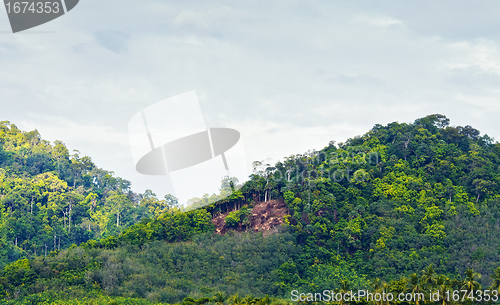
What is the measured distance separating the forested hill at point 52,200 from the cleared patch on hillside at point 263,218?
15.9 meters

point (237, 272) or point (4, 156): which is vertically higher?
point (4, 156)

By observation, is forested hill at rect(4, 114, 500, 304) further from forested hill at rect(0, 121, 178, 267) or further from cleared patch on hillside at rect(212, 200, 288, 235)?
forested hill at rect(0, 121, 178, 267)

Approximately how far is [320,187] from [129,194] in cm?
3706

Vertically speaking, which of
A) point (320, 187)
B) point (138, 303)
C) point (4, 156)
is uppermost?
point (4, 156)

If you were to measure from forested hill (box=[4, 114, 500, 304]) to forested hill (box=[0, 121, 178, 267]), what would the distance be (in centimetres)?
1773

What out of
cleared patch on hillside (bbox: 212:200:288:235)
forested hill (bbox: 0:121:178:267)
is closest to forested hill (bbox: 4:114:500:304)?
cleared patch on hillside (bbox: 212:200:288:235)

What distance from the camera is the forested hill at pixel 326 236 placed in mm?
44312

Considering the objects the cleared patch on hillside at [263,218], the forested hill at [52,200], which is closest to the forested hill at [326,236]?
the cleared patch on hillside at [263,218]

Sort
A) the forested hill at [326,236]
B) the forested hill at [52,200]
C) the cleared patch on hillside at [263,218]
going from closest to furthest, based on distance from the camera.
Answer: the forested hill at [326,236], the cleared patch on hillside at [263,218], the forested hill at [52,200]

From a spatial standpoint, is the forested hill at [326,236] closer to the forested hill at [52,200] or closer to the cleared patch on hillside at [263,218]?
the cleared patch on hillside at [263,218]

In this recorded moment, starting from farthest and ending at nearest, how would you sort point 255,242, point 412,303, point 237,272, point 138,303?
point 255,242, point 237,272, point 138,303, point 412,303

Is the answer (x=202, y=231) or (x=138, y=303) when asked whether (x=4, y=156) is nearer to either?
(x=202, y=231)

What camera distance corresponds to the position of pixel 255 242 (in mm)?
50844

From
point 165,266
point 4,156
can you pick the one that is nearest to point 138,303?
point 165,266
